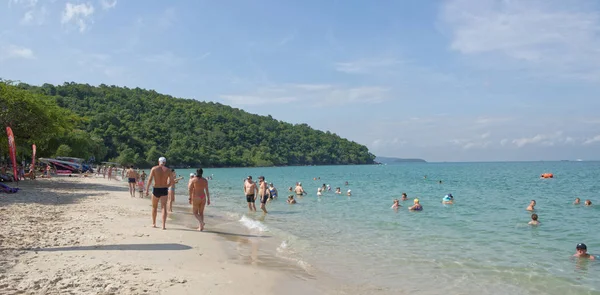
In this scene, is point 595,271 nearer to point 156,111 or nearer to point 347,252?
point 347,252

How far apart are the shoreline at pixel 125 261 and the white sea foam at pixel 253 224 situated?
6.15 feet

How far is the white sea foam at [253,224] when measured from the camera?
13.0 meters

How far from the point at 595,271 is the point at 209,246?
7.80m

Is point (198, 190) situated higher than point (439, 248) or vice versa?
point (198, 190)

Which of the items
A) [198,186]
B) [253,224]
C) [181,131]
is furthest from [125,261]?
[181,131]

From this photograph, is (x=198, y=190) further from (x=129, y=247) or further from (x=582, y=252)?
(x=582, y=252)

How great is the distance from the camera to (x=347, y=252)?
979 centimetres

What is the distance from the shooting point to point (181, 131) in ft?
417

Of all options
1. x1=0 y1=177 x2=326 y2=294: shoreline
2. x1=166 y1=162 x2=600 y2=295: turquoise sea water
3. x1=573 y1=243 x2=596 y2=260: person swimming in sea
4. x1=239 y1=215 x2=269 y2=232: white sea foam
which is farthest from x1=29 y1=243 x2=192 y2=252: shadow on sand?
x1=573 y1=243 x2=596 y2=260: person swimming in sea

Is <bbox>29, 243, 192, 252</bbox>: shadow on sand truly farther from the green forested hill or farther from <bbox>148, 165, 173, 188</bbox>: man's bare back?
the green forested hill

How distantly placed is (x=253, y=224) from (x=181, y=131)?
118260 mm

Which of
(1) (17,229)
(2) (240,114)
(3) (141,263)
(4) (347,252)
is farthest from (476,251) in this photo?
(2) (240,114)

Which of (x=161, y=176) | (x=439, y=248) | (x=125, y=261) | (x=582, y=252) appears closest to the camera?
(x=125, y=261)

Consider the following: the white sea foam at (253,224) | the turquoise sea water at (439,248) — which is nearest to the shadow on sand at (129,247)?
the turquoise sea water at (439,248)
